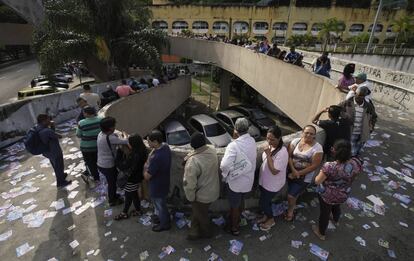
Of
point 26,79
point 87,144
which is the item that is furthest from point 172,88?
point 26,79

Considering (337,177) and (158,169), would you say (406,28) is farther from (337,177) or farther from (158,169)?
(158,169)

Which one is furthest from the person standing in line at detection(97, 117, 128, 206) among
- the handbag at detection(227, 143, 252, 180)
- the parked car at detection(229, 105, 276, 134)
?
the parked car at detection(229, 105, 276, 134)

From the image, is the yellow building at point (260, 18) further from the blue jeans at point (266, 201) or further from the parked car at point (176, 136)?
the blue jeans at point (266, 201)

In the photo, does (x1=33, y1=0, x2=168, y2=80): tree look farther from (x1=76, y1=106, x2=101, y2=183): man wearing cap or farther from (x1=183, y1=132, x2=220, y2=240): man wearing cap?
(x1=183, y1=132, x2=220, y2=240): man wearing cap

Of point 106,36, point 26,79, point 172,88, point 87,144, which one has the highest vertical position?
point 106,36

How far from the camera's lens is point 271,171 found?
3947mm

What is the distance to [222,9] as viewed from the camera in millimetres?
48875

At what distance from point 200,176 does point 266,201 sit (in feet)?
4.45

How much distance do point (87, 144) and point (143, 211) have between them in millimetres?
1771

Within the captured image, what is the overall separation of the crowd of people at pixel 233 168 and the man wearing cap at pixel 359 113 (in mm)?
117

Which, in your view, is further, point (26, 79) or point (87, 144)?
point (26, 79)

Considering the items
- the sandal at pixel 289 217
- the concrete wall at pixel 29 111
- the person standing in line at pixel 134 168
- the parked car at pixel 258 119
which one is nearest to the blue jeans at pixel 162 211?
the person standing in line at pixel 134 168

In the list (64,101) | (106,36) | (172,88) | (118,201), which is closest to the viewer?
(118,201)

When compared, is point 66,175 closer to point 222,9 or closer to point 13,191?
point 13,191
